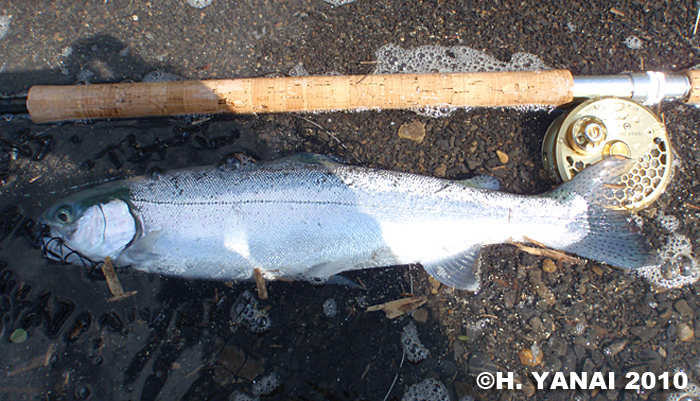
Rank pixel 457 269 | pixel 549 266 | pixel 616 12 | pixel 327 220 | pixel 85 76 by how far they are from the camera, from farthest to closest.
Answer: pixel 616 12 < pixel 85 76 < pixel 549 266 < pixel 457 269 < pixel 327 220

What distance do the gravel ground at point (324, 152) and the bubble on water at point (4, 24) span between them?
0.01 meters

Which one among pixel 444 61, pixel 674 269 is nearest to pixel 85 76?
pixel 444 61

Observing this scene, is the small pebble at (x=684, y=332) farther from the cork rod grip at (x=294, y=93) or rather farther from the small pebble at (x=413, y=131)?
the small pebble at (x=413, y=131)

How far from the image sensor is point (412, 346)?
2.60 meters

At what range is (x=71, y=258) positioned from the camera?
2.53 m

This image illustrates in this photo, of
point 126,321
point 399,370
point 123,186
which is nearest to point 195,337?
point 126,321

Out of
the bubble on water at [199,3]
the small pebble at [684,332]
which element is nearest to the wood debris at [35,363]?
the bubble on water at [199,3]

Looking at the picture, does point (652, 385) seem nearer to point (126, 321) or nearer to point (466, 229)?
point (466, 229)

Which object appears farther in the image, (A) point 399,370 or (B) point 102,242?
(A) point 399,370

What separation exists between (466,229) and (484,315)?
2.41 feet

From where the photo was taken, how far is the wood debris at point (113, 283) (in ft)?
8.22

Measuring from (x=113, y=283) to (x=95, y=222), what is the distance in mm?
475

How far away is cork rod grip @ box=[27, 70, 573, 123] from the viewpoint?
8.34 feet

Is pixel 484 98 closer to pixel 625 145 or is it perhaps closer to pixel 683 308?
pixel 625 145
